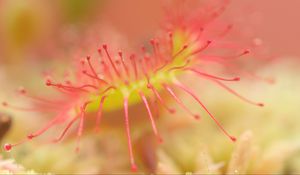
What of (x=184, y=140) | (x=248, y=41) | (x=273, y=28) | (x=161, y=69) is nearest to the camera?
(x=161, y=69)

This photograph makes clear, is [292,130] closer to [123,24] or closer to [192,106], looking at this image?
[192,106]

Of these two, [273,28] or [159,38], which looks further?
[273,28]

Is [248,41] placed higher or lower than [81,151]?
higher

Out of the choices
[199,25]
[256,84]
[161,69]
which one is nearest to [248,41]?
[256,84]

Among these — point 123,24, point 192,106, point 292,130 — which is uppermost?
point 123,24

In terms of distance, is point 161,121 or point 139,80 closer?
point 139,80

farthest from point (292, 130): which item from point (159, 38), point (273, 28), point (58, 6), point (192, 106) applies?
point (273, 28)

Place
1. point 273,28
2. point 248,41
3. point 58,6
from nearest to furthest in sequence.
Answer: point 248,41 < point 58,6 < point 273,28
